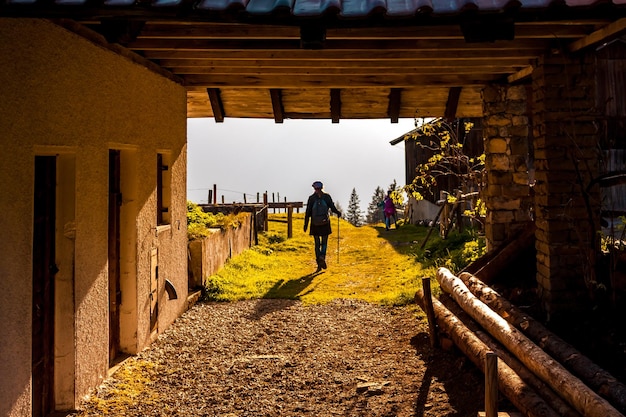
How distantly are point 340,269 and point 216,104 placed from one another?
5.32m

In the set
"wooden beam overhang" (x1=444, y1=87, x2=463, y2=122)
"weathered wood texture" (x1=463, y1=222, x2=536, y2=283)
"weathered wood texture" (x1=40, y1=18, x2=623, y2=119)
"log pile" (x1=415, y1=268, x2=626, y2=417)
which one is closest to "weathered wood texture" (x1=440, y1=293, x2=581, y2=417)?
"log pile" (x1=415, y1=268, x2=626, y2=417)

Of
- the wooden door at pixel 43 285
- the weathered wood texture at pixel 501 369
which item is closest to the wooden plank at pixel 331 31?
the wooden door at pixel 43 285

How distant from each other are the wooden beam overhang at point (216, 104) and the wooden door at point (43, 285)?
4.08 m

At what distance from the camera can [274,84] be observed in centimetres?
790

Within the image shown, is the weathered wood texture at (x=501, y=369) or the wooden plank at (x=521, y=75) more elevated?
the wooden plank at (x=521, y=75)

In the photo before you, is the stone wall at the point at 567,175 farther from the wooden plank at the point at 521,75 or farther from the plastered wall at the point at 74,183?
the plastered wall at the point at 74,183

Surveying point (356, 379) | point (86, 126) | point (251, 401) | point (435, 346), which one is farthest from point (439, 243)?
point (86, 126)

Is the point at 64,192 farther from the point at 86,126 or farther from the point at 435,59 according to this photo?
the point at 435,59

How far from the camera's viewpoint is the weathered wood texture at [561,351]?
3932mm

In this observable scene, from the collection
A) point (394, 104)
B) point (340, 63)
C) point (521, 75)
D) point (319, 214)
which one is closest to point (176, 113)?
point (340, 63)

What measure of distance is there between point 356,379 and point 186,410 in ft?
5.91

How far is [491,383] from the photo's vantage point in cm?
371

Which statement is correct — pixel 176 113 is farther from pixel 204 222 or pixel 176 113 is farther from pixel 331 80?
pixel 204 222

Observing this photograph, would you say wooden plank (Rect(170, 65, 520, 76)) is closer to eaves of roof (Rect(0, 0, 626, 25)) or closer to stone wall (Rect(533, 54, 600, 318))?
stone wall (Rect(533, 54, 600, 318))
